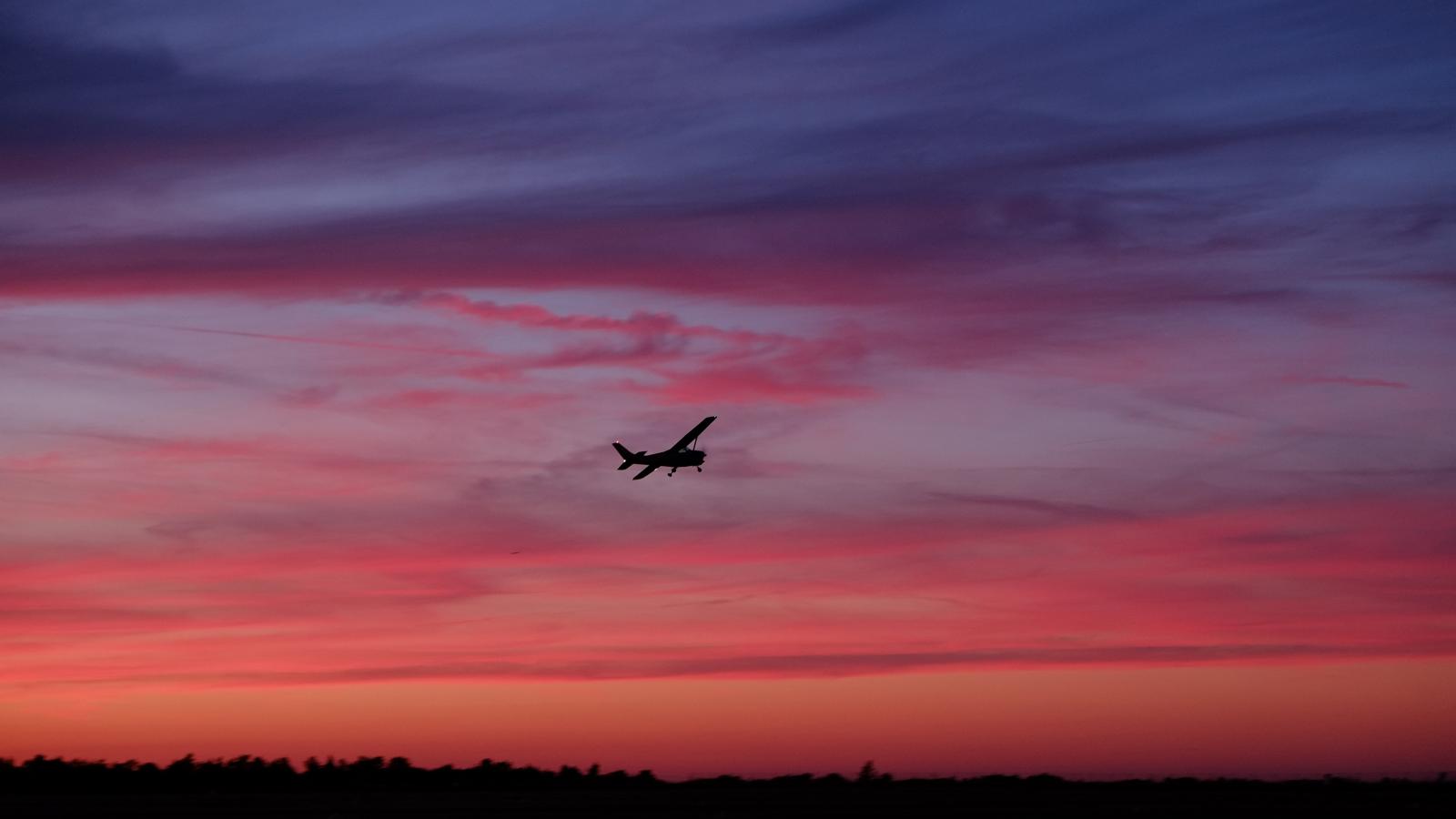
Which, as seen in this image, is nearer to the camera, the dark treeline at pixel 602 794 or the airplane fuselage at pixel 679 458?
the dark treeline at pixel 602 794

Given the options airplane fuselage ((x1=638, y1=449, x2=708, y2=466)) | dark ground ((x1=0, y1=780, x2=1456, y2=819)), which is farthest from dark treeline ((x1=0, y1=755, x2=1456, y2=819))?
airplane fuselage ((x1=638, y1=449, x2=708, y2=466))

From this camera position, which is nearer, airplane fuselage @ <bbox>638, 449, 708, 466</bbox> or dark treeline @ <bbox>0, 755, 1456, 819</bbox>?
Answer: dark treeline @ <bbox>0, 755, 1456, 819</bbox>

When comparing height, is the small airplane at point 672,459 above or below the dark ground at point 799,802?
above

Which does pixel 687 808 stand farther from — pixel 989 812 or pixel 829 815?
pixel 989 812

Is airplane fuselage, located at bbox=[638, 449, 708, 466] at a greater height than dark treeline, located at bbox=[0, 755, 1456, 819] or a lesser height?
greater

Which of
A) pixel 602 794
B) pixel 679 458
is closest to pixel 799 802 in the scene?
pixel 602 794

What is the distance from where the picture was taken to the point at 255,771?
78.2m

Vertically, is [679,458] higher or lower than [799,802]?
higher

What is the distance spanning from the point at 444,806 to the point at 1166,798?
28.7 m

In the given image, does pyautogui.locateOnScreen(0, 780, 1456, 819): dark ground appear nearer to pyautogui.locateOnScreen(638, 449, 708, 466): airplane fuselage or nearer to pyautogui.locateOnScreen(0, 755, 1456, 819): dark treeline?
pyautogui.locateOnScreen(0, 755, 1456, 819): dark treeline

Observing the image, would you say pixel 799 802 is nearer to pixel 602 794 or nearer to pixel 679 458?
pixel 602 794

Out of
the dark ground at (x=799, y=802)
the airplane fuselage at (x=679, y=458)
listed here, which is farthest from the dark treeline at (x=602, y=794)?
the airplane fuselage at (x=679, y=458)

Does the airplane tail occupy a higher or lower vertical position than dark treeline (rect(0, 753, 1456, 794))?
higher

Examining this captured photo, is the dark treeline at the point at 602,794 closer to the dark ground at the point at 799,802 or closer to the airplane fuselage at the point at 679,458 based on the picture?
the dark ground at the point at 799,802
